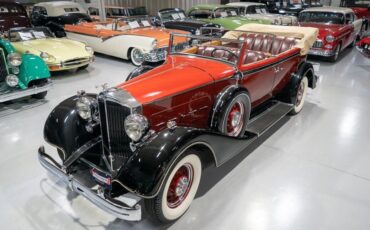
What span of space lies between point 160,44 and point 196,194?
184 inches

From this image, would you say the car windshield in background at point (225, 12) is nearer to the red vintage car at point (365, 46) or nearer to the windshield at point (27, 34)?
the red vintage car at point (365, 46)

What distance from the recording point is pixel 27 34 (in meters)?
6.51

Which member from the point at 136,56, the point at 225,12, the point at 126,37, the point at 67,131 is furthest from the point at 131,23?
the point at 67,131

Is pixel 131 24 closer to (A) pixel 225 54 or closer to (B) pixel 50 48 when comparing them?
(B) pixel 50 48

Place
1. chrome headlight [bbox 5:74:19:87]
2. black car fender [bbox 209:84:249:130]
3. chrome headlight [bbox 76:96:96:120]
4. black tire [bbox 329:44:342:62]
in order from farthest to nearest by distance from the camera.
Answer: black tire [bbox 329:44:342:62], chrome headlight [bbox 5:74:19:87], black car fender [bbox 209:84:249:130], chrome headlight [bbox 76:96:96:120]

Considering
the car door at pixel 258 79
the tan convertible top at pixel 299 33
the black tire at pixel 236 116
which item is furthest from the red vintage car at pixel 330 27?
the black tire at pixel 236 116

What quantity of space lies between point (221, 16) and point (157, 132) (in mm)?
7700

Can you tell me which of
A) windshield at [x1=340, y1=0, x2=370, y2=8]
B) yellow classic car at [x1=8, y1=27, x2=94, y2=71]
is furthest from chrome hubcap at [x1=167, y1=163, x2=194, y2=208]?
windshield at [x1=340, y1=0, x2=370, y2=8]

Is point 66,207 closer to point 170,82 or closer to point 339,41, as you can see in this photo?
point 170,82

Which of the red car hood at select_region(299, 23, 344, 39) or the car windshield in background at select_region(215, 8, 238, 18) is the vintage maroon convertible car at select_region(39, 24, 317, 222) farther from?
the car windshield in background at select_region(215, 8, 238, 18)

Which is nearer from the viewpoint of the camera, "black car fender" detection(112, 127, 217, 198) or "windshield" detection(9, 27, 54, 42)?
"black car fender" detection(112, 127, 217, 198)

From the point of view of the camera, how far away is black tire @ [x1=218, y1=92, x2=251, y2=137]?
2896 mm

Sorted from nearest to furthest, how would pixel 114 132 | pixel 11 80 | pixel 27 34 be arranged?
pixel 114 132 → pixel 11 80 → pixel 27 34

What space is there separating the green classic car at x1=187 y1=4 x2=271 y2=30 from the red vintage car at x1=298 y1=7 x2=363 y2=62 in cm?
131
